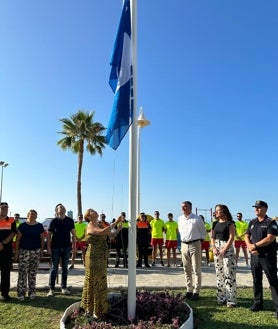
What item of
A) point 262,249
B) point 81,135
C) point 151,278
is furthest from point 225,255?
point 81,135

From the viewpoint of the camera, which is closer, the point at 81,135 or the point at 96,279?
the point at 96,279

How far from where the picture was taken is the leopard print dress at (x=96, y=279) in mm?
6051

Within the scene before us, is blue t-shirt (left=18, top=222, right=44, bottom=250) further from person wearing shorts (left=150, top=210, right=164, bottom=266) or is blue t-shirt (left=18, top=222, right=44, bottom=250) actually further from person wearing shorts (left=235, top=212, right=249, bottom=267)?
person wearing shorts (left=235, top=212, right=249, bottom=267)

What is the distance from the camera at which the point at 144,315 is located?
20.3 ft

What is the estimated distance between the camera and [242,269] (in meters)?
12.8

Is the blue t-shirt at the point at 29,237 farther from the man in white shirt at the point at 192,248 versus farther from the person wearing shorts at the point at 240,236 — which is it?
the person wearing shorts at the point at 240,236

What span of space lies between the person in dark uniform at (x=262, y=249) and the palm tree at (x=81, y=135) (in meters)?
25.1

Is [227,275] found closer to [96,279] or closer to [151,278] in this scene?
[96,279]

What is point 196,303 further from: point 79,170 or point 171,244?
point 79,170

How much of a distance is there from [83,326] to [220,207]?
3.48m

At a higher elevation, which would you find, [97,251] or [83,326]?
[97,251]

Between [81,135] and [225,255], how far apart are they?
25.3 m

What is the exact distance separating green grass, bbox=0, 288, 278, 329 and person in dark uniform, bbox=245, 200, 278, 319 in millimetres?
377

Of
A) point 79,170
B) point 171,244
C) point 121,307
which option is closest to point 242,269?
point 171,244
